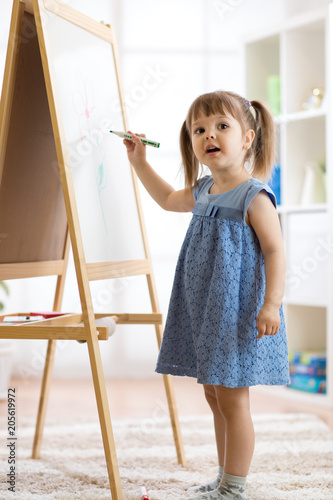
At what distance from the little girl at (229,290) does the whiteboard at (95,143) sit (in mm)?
223

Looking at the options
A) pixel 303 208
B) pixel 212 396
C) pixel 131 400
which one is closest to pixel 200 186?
pixel 212 396

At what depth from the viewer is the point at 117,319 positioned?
1688 millimetres

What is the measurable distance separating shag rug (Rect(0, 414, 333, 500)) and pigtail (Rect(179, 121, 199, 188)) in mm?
790

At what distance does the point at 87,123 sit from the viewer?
160 centimetres

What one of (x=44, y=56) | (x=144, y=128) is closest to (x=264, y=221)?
(x=44, y=56)

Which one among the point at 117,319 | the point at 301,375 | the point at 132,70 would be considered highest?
the point at 132,70

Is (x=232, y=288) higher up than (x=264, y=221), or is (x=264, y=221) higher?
(x=264, y=221)

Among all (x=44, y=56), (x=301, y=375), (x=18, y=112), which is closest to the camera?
(x=44, y=56)

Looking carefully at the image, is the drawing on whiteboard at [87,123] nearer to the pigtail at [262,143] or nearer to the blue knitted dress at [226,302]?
the blue knitted dress at [226,302]

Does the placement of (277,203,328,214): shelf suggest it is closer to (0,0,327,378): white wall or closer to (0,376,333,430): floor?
(0,0,327,378): white wall

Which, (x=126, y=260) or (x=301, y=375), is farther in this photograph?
(x=301, y=375)

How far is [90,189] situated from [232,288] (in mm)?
434

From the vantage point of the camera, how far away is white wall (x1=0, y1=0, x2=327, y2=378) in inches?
125

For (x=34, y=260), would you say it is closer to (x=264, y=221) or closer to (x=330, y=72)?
(x=264, y=221)
